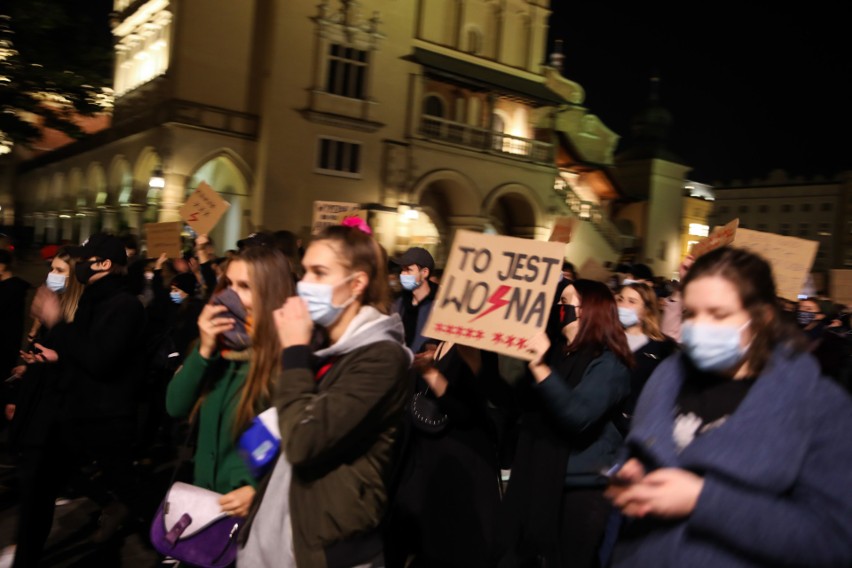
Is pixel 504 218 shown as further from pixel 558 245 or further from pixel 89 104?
pixel 558 245

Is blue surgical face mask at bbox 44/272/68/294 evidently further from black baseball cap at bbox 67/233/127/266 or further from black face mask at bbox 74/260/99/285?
A: black face mask at bbox 74/260/99/285

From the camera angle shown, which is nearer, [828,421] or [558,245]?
[828,421]

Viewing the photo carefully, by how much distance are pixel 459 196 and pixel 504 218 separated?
4.00m

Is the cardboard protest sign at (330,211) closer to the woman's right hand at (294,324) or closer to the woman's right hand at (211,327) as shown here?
the woman's right hand at (211,327)

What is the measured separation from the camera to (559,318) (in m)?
4.38

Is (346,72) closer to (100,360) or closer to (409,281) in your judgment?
(409,281)

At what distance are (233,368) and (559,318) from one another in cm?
195

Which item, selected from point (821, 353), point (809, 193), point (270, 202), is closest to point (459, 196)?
point (270, 202)

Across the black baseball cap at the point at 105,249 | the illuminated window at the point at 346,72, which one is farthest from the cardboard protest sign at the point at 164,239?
the illuminated window at the point at 346,72

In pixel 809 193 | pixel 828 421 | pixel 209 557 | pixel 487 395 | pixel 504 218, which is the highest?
pixel 809 193

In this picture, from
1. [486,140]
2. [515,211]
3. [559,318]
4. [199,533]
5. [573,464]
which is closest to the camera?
[199,533]

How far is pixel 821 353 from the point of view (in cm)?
795

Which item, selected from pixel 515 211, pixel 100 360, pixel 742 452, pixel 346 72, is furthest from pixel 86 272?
pixel 515 211

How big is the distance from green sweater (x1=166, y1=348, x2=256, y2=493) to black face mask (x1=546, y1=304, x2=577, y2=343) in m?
1.78
